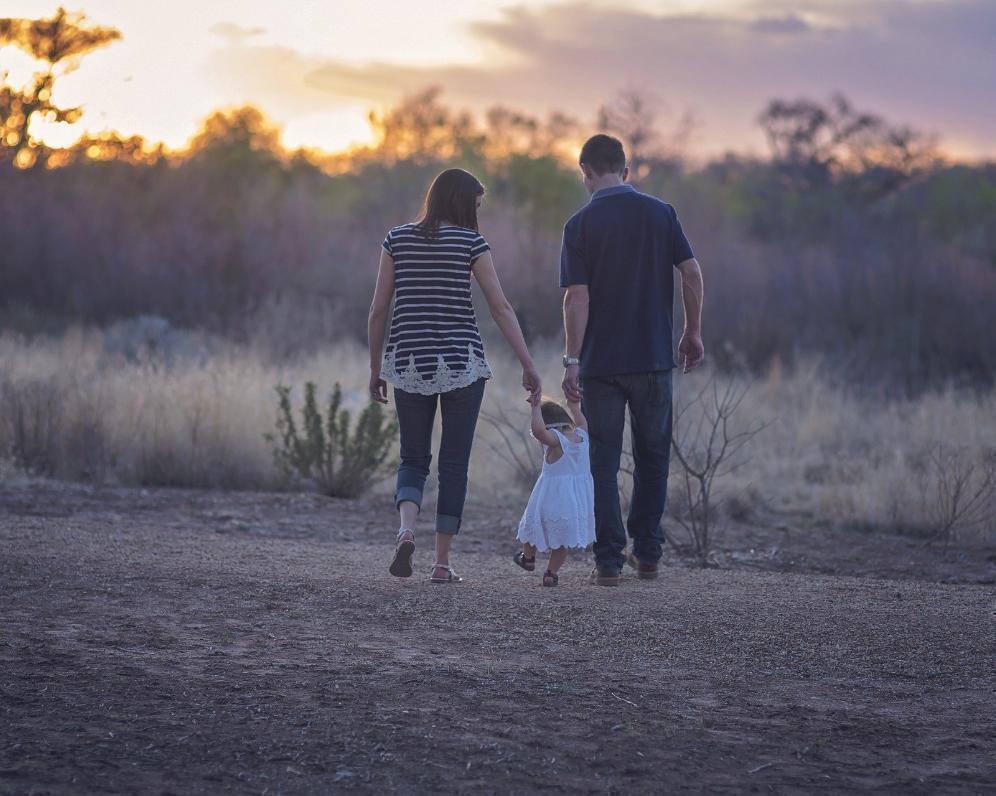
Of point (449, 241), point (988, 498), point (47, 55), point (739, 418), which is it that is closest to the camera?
point (449, 241)

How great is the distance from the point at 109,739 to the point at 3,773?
1.14 ft

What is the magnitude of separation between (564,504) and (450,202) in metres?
1.46

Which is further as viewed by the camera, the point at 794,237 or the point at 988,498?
the point at 794,237

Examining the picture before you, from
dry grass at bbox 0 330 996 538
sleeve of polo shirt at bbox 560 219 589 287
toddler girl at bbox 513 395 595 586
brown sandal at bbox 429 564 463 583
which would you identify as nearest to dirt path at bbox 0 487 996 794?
brown sandal at bbox 429 564 463 583

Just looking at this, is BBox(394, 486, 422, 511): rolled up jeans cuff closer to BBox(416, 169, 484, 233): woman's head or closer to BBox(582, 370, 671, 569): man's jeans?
BBox(582, 370, 671, 569): man's jeans

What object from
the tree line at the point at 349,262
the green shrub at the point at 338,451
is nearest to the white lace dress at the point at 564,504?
the green shrub at the point at 338,451

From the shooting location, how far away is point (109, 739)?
3.87 meters

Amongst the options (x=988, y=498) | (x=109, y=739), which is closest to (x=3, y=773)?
(x=109, y=739)

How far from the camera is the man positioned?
635cm

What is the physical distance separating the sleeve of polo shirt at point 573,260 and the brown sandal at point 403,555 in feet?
4.43

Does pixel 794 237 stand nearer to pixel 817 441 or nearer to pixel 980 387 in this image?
pixel 980 387

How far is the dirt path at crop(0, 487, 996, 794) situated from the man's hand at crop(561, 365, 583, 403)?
2.89ft

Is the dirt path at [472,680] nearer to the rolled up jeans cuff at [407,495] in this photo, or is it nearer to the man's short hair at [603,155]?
the rolled up jeans cuff at [407,495]

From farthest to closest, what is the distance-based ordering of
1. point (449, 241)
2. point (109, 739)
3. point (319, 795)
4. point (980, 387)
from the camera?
1. point (980, 387)
2. point (449, 241)
3. point (109, 739)
4. point (319, 795)
